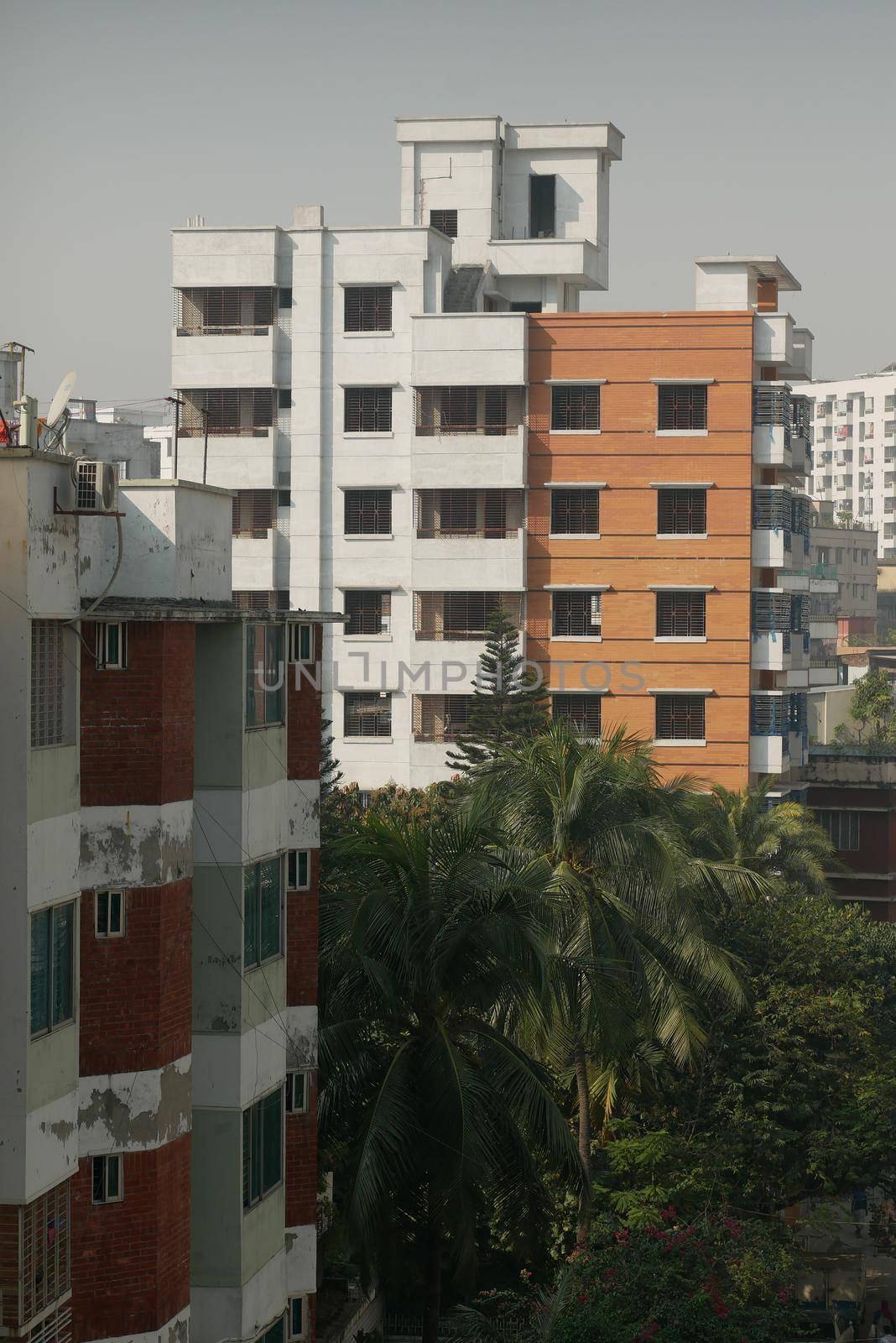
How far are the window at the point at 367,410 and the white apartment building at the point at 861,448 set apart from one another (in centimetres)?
10265

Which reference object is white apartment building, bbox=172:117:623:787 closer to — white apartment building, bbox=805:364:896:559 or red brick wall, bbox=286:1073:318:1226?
red brick wall, bbox=286:1073:318:1226

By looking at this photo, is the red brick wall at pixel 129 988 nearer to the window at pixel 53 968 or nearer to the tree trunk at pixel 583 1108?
the window at pixel 53 968

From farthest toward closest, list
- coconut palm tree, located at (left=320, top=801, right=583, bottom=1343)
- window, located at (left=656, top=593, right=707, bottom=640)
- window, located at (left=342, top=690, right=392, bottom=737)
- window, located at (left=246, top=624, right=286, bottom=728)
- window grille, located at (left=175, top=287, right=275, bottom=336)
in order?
1. window, located at (left=342, top=690, right=392, bottom=737)
2. window grille, located at (left=175, top=287, right=275, bottom=336)
3. window, located at (left=656, top=593, right=707, bottom=640)
4. coconut palm tree, located at (left=320, top=801, right=583, bottom=1343)
5. window, located at (left=246, top=624, right=286, bottom=728)

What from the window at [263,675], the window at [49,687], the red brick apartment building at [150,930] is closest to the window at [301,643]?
the red brick apartment building at [150,930]

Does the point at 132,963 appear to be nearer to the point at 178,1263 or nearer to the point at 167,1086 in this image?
the point at 167,1086

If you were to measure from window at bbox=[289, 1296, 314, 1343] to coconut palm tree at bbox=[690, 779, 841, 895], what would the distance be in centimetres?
1884

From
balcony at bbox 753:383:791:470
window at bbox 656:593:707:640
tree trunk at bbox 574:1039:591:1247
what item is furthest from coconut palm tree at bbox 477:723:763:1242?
balcony at bbox 753:383:791:470

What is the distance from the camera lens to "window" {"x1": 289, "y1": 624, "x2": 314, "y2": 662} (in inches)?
811

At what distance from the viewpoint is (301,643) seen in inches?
821

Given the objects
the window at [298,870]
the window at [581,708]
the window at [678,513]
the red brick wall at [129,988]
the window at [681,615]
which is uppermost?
the window at [678,513]

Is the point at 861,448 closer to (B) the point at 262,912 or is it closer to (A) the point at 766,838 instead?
(A) the point at 766,838

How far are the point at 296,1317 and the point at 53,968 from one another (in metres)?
6.67

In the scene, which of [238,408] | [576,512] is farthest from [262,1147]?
[238,408]

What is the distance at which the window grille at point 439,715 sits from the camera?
170 ft
